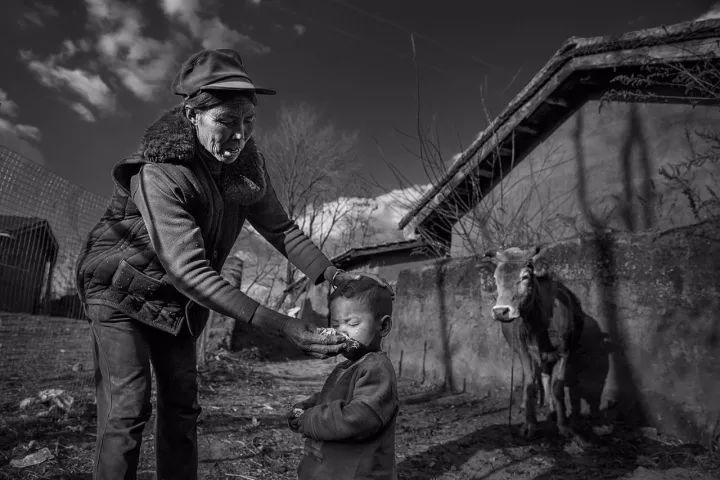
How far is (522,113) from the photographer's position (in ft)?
30.5

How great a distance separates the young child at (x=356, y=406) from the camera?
1.81 metres

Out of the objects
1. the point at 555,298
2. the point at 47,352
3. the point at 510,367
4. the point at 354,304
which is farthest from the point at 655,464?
the point at 47,352

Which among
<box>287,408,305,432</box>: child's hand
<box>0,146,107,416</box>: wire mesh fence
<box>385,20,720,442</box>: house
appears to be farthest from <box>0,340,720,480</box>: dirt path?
<box>287,408,305,432</box>: child's hand

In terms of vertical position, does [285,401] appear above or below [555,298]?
below

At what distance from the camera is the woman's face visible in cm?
226

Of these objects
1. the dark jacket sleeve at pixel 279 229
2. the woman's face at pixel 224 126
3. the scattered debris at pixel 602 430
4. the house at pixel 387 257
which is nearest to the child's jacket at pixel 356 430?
the dark jacket sleeve at pixel 279 229

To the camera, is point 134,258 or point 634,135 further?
point 634,135

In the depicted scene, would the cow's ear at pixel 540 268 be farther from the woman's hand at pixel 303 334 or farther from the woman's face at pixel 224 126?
the woman's hand at pixel 303 334

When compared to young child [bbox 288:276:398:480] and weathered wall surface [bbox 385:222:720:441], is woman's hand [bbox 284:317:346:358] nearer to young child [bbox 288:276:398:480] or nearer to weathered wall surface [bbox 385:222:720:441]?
young child [bbox 288:276:398:480]

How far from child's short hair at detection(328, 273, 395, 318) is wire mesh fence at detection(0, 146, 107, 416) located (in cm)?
289

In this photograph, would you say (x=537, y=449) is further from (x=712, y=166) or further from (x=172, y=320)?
(x=712, y=166)

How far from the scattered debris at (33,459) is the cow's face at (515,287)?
3993 mm

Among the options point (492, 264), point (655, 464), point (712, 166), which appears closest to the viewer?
point (655, 464)

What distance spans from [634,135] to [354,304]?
8.36m
